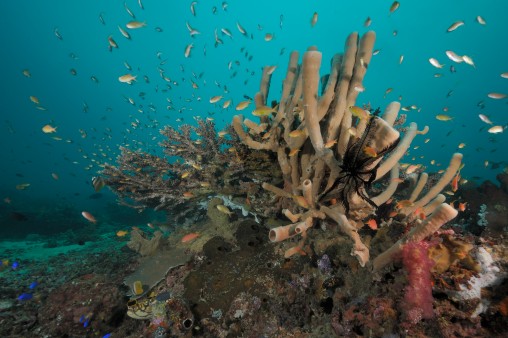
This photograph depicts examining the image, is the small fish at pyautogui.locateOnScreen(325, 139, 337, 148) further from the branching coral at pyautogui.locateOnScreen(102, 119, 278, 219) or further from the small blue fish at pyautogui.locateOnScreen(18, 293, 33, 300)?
the small blue fish at pyautogui.locateOnScreen(18, 293, 33, 300)

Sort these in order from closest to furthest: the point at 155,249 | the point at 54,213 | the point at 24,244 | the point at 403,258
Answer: the point at 403,258 < the point at 155,249 < the point at 24,244 < the point at 54,213

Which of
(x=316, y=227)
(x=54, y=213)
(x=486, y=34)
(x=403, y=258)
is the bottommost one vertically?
(x=403, y=258)

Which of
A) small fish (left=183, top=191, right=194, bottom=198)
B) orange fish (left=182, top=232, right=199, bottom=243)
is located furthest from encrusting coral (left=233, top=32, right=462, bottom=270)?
small fish (left=183, top=191, right=194, bottom=198)

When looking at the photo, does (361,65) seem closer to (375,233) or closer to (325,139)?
(325,139)

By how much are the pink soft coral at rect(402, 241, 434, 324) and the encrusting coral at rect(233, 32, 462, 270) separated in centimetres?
12

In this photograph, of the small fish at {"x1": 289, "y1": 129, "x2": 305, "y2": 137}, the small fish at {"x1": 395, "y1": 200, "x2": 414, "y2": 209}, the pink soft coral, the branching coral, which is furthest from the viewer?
the branching coral

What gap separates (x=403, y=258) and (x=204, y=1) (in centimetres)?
11584

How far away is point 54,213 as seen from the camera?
1966cm

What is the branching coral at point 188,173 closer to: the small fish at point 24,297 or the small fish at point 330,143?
the small fish at point 330,143

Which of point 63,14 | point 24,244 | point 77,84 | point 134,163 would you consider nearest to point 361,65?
point 134,163

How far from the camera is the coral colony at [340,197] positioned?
8.42 ft

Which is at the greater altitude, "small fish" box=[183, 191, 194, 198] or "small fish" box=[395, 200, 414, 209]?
"small fish" box=[183, 191, 194, 198]

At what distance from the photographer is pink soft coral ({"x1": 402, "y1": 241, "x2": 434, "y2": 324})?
2.45m

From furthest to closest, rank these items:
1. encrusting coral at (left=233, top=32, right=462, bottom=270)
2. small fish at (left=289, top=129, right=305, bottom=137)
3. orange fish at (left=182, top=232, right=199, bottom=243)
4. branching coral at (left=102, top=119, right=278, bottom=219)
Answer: branching coral at (left=102, top=119, right=278, bottom=219)
orange fish at (left=182, top=232, right=199, bottom=243)
small fish at (left=289, top=129, right=305, bottom=137)
encrusting coral at (left=233, top=32, right=462, bottom=270)
